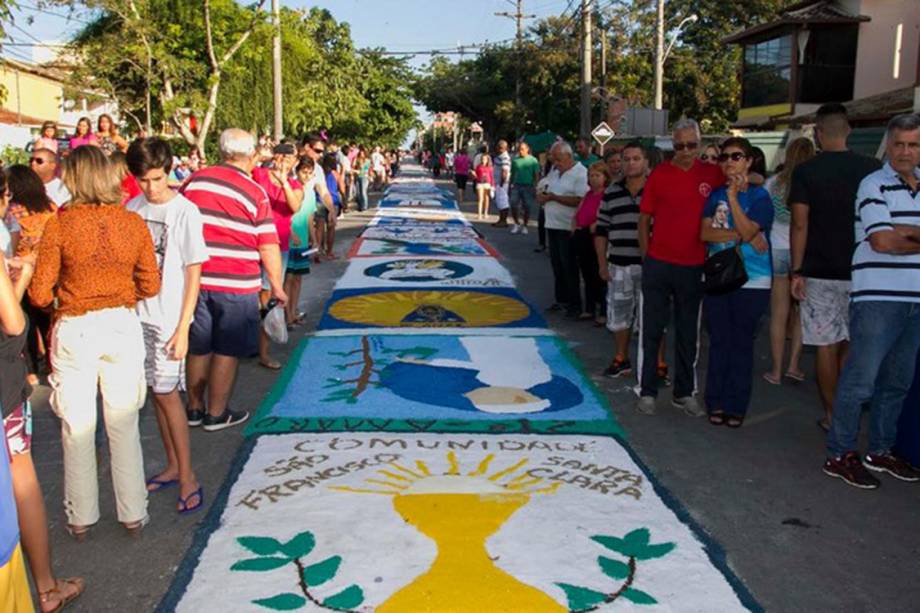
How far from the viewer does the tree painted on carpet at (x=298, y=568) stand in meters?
3.75

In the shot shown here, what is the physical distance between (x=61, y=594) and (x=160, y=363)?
130 cm

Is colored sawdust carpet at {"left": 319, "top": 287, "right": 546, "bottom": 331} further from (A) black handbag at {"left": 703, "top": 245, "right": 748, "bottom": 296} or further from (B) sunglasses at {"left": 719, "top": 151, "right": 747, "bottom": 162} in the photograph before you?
(B) sunglasses at {"left": 719, "top": 151, "right": 747, "bottom": 162}

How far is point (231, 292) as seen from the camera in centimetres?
573

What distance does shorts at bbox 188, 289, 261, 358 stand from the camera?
5.71 metres

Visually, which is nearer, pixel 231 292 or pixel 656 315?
pixel 231 292

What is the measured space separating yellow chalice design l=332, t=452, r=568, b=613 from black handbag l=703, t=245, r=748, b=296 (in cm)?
186

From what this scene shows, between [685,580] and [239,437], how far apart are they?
3.17m

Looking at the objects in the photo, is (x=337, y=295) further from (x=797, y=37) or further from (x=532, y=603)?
(x=797, y=37)

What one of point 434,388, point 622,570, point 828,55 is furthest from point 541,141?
point 622,570

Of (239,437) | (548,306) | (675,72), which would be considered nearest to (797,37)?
(675,72)

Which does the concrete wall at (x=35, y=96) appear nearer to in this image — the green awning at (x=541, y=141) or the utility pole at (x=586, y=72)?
the green awning at (x=541, y=141)

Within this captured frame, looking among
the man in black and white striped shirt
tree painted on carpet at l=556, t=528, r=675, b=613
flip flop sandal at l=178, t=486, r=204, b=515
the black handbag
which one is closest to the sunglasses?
the black handbag

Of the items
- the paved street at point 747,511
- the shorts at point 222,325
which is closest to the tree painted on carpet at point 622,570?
the paved street at point 747,511

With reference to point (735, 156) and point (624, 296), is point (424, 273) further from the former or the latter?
point (735, 156)
